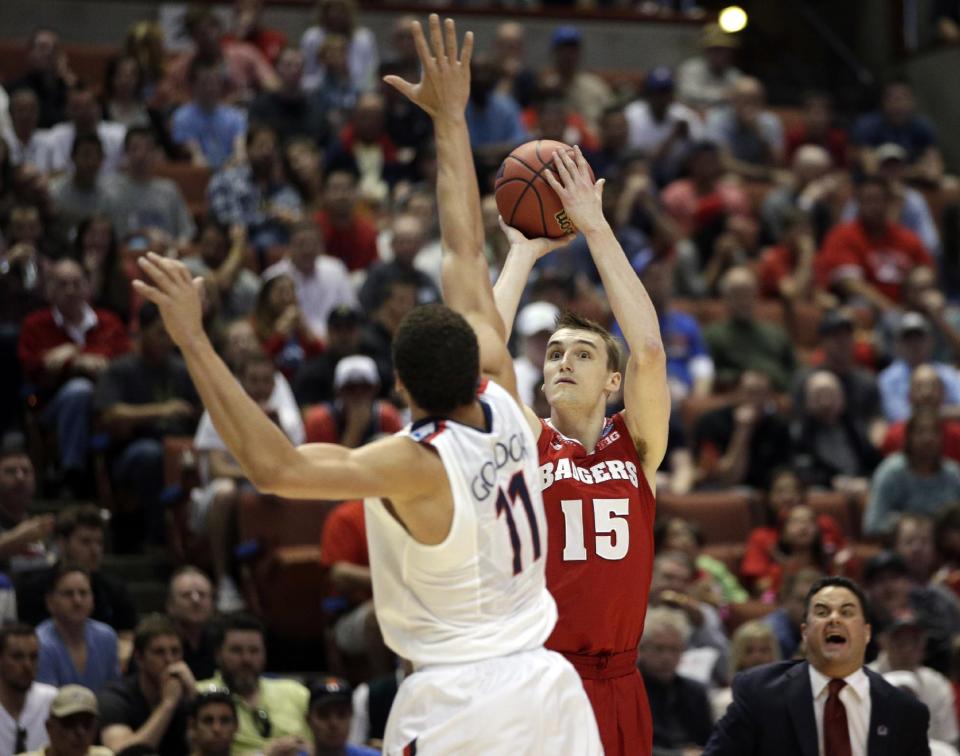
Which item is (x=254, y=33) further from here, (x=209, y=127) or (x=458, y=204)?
(x=458, y=204)

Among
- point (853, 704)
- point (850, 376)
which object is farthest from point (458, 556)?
point (850, 376)

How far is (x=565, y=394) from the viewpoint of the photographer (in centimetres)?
530

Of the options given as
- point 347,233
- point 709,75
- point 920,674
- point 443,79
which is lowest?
point 920,674

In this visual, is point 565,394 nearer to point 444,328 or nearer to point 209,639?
point 444,328

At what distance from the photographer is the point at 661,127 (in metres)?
15.0

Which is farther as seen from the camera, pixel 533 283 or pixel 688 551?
pixel 533 283

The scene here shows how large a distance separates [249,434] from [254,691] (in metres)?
4.33

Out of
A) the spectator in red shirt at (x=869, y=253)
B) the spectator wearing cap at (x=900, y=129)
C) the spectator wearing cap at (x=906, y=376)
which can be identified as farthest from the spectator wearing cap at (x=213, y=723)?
the spectator wearing cap at (x=900, y=129)

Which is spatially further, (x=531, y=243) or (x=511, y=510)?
(x=531, y=243)

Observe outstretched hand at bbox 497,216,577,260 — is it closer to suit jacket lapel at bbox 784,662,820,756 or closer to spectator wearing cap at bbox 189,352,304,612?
suit jacket lapel at bbox 784,662,820,756

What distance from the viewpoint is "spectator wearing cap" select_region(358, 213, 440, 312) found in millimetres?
11438

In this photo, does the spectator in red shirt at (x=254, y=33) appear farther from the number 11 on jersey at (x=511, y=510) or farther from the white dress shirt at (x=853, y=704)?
the number 11 on jersey at (x=511, y=510)

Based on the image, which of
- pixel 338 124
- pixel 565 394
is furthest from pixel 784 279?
pixel 565 394

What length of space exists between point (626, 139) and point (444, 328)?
10.4 meters
